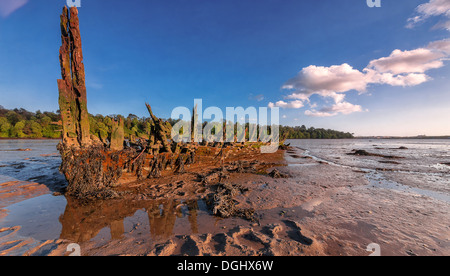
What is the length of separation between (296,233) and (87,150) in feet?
27.5

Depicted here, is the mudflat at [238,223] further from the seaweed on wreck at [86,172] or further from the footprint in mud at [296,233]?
the seaweed on wreck at [86,172]

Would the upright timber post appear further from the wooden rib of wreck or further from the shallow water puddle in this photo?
the shallow water puddle

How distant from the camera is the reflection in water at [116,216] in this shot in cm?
393

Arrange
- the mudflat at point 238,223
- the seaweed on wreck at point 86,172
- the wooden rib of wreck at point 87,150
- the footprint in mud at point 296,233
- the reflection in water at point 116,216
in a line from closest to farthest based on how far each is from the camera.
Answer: the mudflat at point 238,223
the footprint in mud at point 296,233
the reflection in water at point 116,216
the seaweed on wreck at point 86,172
the wooden rib of wreck at point 87,150

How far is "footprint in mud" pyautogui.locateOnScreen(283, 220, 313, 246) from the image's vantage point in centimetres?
357

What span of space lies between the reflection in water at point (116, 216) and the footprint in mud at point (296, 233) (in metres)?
2.38

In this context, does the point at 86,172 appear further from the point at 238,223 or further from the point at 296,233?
the point at 296,233

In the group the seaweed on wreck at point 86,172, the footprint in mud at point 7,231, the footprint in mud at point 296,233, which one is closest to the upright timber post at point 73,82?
the seaweed on wreck at point 86,172

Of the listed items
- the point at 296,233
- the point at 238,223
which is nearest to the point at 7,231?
the point at 238,223

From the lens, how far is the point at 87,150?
680 centimetres

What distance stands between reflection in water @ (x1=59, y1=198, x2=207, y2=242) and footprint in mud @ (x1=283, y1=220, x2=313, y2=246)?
2378 mm

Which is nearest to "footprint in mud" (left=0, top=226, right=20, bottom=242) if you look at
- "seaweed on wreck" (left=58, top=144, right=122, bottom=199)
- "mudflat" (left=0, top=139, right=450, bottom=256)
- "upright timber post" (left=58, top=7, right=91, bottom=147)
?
"mudflat" (left=0, top=139, right=450, bottom=256)

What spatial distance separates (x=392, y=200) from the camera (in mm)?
6496
